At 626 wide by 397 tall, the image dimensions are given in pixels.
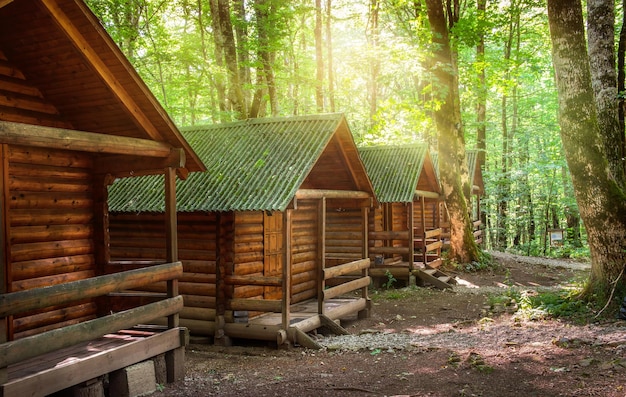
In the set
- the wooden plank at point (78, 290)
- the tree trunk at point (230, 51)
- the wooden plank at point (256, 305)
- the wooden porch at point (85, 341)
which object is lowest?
the wooden plank at point (256, 305)

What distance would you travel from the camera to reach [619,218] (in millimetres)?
10711

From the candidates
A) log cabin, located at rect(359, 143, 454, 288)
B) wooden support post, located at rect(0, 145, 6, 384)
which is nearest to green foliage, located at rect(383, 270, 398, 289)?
log cabin, located at rect(359, 143, 454, 288)

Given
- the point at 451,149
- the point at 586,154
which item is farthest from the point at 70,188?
the point at 451,149

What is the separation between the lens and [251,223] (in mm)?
13023

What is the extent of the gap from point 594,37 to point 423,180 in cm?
1156

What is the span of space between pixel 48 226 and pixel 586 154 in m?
10.5

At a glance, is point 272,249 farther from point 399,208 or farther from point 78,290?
point 399,208

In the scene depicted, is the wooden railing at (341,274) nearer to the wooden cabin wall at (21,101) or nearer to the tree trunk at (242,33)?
the wooden cabin wall at (21,101)

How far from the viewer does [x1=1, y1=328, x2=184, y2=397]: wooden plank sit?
6.13m

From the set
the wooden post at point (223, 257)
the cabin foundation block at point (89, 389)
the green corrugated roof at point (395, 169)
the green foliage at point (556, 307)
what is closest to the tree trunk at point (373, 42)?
the green corrugated roof at point (395, 169)

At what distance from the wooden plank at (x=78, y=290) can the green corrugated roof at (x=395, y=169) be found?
1195cm

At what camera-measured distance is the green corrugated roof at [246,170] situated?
11.4 metres

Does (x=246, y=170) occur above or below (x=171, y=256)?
above

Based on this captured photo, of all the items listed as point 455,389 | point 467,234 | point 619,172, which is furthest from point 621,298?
point 467,234
